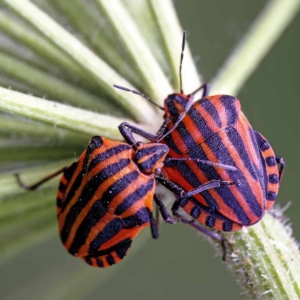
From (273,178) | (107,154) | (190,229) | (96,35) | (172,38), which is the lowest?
(190,229)

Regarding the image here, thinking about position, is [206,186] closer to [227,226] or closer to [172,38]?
→ [227,226]

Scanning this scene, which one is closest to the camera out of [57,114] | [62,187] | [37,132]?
[57,114]

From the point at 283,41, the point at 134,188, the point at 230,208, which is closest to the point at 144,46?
the point at 134,188

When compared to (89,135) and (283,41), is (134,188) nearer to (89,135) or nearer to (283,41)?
(89,135)

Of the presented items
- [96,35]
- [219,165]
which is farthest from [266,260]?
[96,35]

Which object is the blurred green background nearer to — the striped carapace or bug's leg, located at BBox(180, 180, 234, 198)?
the striped carapace

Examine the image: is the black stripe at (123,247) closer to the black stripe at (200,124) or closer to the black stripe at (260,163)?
the black stripe at (200,124)
